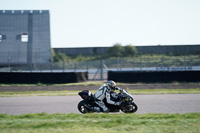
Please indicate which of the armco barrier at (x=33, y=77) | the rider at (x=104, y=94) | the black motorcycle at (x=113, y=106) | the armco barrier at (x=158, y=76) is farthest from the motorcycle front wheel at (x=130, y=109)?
the armco barrier at (x=33, y=77)

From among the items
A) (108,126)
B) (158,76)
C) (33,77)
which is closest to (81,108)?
(108,126)

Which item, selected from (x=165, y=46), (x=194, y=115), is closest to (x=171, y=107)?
(x=194, y=115)

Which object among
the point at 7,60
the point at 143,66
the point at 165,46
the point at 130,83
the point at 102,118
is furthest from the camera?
the point at 165,46

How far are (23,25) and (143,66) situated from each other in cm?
2762

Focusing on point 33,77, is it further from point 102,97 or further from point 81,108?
point 102,97

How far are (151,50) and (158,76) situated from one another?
32.5 meters

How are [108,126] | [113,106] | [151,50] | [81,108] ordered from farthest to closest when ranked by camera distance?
[151,50]
[81,108]
[113,106]
[108,126]

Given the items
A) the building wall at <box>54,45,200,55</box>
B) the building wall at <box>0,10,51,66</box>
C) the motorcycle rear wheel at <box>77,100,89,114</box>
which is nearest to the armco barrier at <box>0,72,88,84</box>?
the motorcycle rear wheel at <box>77,100,89,114</box>

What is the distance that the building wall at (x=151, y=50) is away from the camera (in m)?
50.1

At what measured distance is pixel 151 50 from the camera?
53.0m

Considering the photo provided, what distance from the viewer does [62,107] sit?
10.5 metres

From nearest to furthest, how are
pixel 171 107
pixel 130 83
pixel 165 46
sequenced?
pixel 171 107, pixel 130 83, pixel 165 46

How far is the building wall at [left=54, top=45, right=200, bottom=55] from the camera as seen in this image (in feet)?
164

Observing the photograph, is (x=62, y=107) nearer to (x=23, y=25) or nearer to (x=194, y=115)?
(x=194, y=115)
